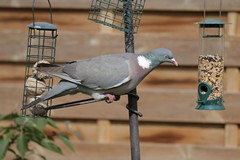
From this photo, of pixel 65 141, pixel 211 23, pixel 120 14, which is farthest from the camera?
pixel 65 141

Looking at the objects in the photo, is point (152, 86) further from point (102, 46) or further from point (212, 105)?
point (212, 105)

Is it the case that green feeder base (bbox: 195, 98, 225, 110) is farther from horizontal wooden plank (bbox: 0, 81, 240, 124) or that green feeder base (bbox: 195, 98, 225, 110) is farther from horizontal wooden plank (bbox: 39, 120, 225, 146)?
horizontal wooden plank (bbox: 39, 120, 225, 146)

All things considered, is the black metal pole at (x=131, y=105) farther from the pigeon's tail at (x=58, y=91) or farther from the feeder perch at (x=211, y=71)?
the feeder perch at (x=211, y=71)

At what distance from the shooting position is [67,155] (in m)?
5.27

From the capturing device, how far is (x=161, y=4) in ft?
16.6

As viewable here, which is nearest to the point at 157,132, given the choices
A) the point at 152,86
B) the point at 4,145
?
the point at 152,86

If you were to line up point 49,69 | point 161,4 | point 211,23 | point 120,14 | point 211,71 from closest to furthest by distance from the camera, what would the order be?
point 49,69 < point 211,23 < point 211,71 < point 120,14 < point 161,4

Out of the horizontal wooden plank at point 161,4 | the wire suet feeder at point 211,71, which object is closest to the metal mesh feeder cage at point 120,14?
the wire suet feeder at point 211,71

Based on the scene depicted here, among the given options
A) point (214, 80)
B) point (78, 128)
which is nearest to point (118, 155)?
point (78, 128)

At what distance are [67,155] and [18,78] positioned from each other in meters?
0.66

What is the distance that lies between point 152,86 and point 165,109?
185 millimetres

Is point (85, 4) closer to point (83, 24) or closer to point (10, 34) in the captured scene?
point (83, 24)

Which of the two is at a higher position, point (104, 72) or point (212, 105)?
point (104, 72)

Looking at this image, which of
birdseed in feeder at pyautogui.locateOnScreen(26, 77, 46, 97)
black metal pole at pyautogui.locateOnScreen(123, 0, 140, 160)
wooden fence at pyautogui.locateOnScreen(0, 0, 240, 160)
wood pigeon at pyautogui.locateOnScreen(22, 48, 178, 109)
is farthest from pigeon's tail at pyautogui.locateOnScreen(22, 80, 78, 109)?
wooden fence at pyautogui.locateOnScreen(0, 0, 240, 160)
